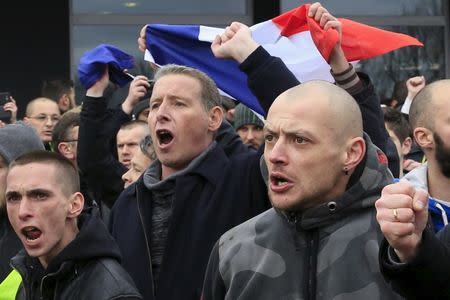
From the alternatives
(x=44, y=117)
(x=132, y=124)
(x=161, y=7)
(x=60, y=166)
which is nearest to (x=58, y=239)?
(x=60, y=166)

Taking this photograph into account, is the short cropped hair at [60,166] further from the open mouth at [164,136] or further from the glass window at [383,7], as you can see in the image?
the glass window at [383,7]

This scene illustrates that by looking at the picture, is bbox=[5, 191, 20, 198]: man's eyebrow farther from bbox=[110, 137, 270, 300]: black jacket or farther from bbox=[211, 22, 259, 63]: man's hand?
bbox=[211, 22, 259, 63]: man's hand

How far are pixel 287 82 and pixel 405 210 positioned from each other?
4.88 feet

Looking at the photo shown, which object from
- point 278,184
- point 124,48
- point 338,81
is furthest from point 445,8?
point 278,184

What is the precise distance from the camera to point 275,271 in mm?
3600

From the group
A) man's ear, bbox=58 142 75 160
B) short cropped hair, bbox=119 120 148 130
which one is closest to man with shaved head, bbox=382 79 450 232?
short cropped hair, bbox=119 120 148 130

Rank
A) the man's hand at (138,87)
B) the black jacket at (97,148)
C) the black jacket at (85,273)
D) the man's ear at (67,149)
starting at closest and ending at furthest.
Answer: the black jacket at (85,273) → the black jacket at (97,148) → the man's hand at (138,87) → the man's ear at (67,149)

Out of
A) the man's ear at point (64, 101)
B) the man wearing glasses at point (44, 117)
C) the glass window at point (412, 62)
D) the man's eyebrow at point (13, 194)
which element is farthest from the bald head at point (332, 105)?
the glass window at point (412, 62)

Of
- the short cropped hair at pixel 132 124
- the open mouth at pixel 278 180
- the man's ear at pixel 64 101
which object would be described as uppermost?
the open mouth at pixel 278 180

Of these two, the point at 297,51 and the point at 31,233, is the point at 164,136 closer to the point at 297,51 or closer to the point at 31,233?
the point at 31,233

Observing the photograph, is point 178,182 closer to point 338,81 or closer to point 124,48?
point 338,81

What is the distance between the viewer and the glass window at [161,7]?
Answer: 13.2 metres

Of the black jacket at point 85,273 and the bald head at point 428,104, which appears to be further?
the bald head at point 428,104

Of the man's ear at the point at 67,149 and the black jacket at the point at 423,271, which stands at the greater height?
the black jacket at the point at 423,271
